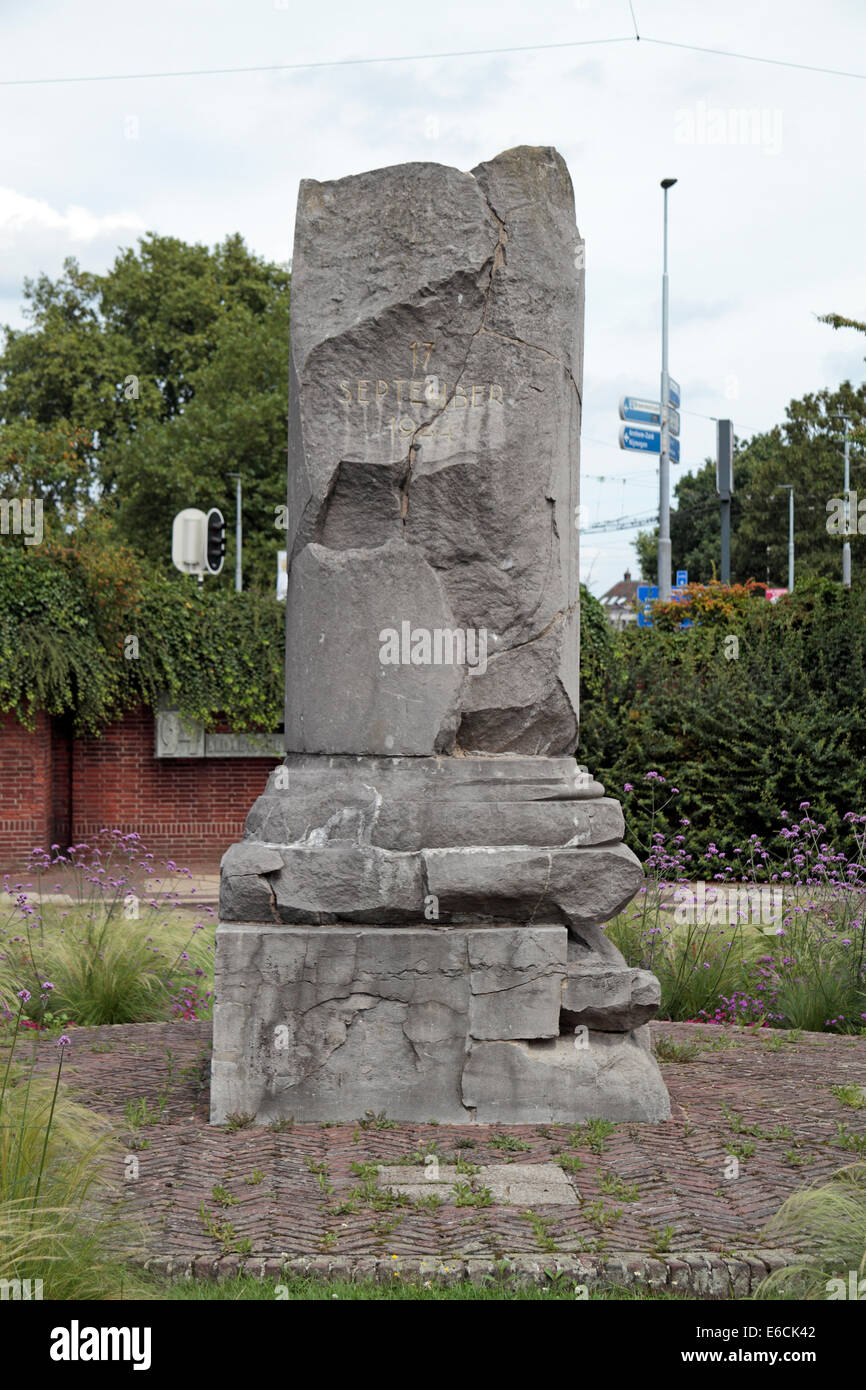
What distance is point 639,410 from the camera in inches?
942

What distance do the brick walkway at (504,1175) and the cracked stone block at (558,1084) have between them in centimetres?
8

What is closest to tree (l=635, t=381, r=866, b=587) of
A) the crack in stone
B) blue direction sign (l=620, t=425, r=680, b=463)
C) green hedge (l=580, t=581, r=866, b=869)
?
blue direction sign (l=620, t=425, r=680, b=463)

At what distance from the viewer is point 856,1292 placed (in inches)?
144

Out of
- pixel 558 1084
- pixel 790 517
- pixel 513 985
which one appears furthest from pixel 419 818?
pixel 790 517

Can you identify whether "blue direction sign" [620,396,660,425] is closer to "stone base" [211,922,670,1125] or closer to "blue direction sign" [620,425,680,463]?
"blue direction sign" [620,425,680,463]

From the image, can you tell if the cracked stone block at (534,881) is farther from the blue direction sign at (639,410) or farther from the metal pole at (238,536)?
the metal pole at (238,536)

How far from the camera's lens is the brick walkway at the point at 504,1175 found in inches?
155

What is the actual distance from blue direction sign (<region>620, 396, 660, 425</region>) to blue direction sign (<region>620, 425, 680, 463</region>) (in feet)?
0.59

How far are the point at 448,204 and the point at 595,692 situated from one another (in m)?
11.8

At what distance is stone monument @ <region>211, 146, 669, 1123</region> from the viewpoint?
5.32 meters

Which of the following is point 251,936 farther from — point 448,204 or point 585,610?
point 585,610

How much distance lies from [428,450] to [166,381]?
3342 centimetres

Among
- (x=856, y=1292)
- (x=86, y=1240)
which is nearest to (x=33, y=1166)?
(x=86, y=1240)

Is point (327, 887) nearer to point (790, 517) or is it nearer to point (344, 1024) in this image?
point (344, 1024)
